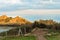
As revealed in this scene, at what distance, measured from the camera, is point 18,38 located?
27.9m

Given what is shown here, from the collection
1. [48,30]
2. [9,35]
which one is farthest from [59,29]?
[9,35]

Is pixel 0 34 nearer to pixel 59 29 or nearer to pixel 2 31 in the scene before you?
pixel 2 31

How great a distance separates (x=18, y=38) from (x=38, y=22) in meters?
1.24

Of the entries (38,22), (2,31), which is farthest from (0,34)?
(38,22)

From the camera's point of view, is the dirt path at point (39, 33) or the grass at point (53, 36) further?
the grass at point (53, 36)

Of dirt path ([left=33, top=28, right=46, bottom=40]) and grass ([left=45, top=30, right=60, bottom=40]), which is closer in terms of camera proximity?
dirt path ([left=33, top=28, right=46, bottom=40])

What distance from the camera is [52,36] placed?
28.4 m

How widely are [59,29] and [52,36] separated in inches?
24.1

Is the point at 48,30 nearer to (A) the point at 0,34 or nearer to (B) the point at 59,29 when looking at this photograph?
(B) the point at 59,29

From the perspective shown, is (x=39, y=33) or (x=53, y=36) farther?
(x=53, y=36)

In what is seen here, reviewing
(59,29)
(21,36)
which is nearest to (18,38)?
(21,36)

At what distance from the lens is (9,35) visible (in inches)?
1099

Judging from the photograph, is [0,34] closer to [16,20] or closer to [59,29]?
[16,20]

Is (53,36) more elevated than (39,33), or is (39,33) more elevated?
(39,33)
